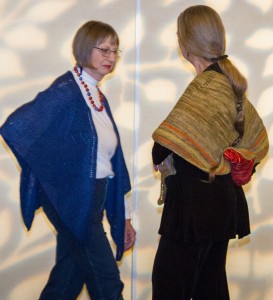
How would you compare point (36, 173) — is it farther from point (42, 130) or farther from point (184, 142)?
point (184, 142)

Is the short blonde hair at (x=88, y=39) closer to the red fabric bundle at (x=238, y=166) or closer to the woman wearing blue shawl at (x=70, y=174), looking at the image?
the woman wearing blue shawl at (x=70, y=174)

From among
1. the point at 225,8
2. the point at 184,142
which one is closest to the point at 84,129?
the point at 184,142

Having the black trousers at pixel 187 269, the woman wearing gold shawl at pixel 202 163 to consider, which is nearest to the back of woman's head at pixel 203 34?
the woman wearing gold shawl at pixel 202 163

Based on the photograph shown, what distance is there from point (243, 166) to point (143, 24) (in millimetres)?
1142

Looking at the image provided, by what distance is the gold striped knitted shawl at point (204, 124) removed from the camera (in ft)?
6.04

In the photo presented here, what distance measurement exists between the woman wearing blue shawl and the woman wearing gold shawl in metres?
0.20

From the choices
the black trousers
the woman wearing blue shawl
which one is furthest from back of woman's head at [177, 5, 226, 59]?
the black trousers

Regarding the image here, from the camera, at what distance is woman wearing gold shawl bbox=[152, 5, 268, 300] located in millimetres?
1845

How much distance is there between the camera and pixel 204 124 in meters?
1.84

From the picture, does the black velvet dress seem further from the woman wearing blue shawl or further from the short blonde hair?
the short blonde hair

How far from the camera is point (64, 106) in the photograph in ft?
6.48

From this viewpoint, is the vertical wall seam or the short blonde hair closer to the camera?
the short blonde hair

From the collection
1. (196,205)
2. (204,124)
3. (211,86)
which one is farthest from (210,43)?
(196,205)

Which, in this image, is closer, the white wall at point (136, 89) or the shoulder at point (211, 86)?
the shoulder at point (211, 86)
